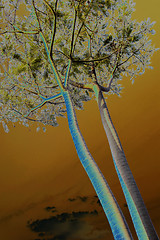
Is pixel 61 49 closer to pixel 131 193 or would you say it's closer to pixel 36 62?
pixel 36 62

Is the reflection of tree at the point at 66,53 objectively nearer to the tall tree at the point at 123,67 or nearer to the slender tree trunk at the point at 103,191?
the tall tree at the point at 123,67

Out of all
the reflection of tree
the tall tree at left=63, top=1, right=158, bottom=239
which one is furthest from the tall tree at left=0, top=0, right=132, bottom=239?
the tall tree at left=63, top=1, right=158, bottom=239

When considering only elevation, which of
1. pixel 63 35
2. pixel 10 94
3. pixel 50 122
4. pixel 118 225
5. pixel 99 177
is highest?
pixel 63 35

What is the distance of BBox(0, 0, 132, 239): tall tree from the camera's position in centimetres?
885

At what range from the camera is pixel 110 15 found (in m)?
11.0

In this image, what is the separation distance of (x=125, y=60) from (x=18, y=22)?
19.7ft

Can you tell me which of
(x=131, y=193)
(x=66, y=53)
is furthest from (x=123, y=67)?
(x=131, y=193)

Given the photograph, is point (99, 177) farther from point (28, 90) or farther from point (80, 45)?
point (80, 45)

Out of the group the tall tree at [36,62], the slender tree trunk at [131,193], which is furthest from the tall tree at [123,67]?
the tall tree at [36,62]

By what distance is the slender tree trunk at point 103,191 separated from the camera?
5199mm

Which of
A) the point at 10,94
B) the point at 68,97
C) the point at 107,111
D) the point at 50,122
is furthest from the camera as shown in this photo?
the point at 50,122

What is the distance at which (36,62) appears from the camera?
11.0 metres

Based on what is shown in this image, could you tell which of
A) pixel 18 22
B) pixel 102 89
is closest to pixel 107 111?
pixel 102 89

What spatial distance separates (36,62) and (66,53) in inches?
66.3
